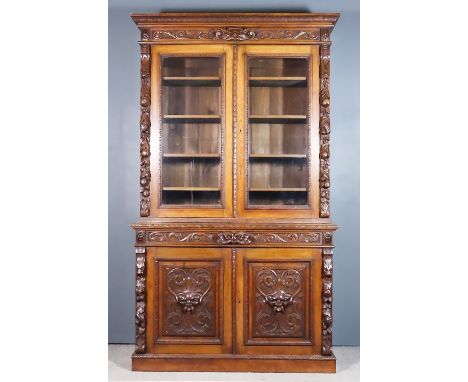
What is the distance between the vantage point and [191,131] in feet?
10.8

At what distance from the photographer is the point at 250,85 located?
10.7 feet

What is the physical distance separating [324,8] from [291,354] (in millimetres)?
2467

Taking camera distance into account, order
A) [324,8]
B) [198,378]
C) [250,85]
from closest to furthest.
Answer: [198,378]
[250,85]
[324,8]

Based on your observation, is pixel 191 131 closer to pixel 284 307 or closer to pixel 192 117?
pixel 192 117

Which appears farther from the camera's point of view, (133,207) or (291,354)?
(133,207)

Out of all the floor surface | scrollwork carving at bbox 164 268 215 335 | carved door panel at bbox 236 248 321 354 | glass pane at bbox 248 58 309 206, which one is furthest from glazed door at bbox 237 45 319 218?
the floor surface

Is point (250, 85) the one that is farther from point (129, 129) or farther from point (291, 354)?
point (291, 354)

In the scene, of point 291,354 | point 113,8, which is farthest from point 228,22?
point 291,354

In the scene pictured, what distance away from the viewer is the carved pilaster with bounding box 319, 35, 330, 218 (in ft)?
10.5

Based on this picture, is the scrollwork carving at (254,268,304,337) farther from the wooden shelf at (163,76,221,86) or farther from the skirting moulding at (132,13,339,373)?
the wooden shelf at (163,76,221,86)

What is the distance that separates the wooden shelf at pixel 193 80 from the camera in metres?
3.28

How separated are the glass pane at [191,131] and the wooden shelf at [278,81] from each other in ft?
0.78

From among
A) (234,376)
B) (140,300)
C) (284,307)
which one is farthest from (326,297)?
(140,300)

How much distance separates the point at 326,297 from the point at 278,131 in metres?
1.11
